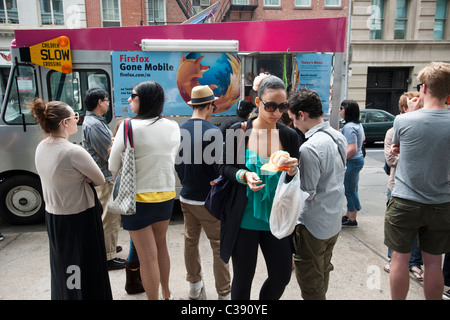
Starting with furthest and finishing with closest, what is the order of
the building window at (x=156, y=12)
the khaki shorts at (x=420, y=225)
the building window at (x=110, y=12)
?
the building window at (x=156, y=12) → the building window at (x=110, y=12) → the khaki shorts at (x=420, y=225)

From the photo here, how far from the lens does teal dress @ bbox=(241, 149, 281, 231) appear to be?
219 cm

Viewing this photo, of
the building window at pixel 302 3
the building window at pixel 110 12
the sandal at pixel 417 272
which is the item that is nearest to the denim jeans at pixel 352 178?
the sandal at pixel 417 272

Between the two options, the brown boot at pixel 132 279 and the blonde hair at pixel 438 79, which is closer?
the blonde hair at pixel 438 79

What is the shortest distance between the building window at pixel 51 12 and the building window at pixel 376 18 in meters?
17.9

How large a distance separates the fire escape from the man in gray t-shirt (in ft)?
58.6

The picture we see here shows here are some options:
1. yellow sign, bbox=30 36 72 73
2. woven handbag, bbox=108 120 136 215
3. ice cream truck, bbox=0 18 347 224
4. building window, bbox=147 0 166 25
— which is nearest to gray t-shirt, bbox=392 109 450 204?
woven handbag, bbox=108 120 136 215

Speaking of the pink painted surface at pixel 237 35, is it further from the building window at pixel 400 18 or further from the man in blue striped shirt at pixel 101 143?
the building window at pixel 400 18

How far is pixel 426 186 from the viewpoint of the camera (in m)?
2.40

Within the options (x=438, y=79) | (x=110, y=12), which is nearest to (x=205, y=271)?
(x=438, y=79)

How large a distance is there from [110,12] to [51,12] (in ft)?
9.96

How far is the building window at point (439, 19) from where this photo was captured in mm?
19469

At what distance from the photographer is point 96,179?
2.41 meters

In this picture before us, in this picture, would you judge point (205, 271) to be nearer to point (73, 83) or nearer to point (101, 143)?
point (101, 143)
